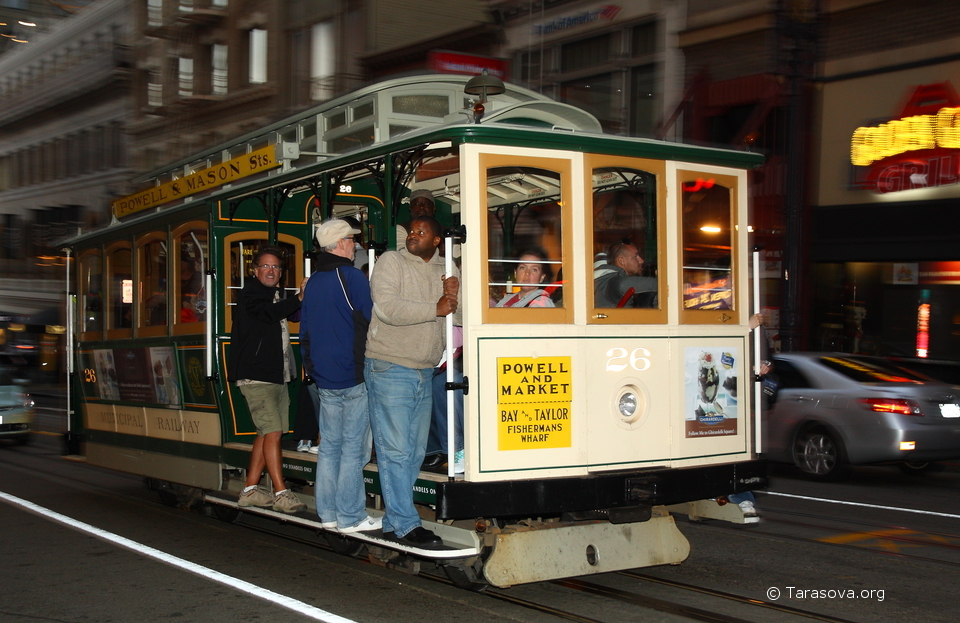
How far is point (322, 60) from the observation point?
1141 inches

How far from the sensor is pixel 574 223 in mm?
6266

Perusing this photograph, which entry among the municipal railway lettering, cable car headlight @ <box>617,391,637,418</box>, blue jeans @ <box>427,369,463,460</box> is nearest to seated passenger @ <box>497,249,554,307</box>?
blue jeans @ <box>427,369,463,460</box>

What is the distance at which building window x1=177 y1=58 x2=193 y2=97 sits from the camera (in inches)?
1403

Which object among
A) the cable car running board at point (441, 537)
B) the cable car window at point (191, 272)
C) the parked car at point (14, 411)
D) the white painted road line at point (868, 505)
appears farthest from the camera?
the parked car at point (14, 411)

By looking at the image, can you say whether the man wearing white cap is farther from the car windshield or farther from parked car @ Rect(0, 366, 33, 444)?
parked car @ Rect(0, 366, 33, 444)

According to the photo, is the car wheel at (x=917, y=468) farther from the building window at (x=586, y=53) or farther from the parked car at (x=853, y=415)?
the building window at (x=586, y=53)

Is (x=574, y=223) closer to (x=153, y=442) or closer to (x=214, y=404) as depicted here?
(x=214, y=404)

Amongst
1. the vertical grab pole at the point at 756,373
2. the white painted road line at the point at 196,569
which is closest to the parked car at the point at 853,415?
the vertical grab pole at the point at 756,373

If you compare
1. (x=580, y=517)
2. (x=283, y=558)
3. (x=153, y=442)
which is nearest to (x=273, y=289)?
(x=283, y=558)

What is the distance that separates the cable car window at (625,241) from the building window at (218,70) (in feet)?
95.0

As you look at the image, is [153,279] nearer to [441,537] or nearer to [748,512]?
[441,537]

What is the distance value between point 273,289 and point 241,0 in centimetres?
2677

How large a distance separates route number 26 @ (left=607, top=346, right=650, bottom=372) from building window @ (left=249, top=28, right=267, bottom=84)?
2710 centimetres

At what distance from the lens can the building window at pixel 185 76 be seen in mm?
35644
